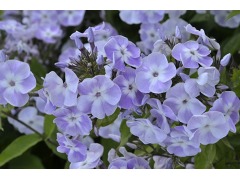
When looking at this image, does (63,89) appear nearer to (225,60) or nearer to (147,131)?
(147,131)

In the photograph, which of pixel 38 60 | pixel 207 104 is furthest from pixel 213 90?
pixel 38 60

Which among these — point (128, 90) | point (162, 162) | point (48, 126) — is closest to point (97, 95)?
point (128, 90)

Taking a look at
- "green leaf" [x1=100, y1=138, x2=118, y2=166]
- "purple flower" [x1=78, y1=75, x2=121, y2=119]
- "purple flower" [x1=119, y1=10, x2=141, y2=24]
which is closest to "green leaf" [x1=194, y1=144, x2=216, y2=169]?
"purple flower" [x1=78, y1=75, x2=121, y2=119]

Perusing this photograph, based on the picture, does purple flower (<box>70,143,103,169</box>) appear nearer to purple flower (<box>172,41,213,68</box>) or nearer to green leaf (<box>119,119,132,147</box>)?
green leaf (<box>119,119,132,147</box>)

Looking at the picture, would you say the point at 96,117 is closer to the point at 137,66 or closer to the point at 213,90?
the point at 137,66

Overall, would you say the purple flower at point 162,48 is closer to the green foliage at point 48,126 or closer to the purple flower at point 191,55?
the purple flower at point 191,55

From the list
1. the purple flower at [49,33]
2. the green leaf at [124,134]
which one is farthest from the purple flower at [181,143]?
the purple flower at [49,33]
